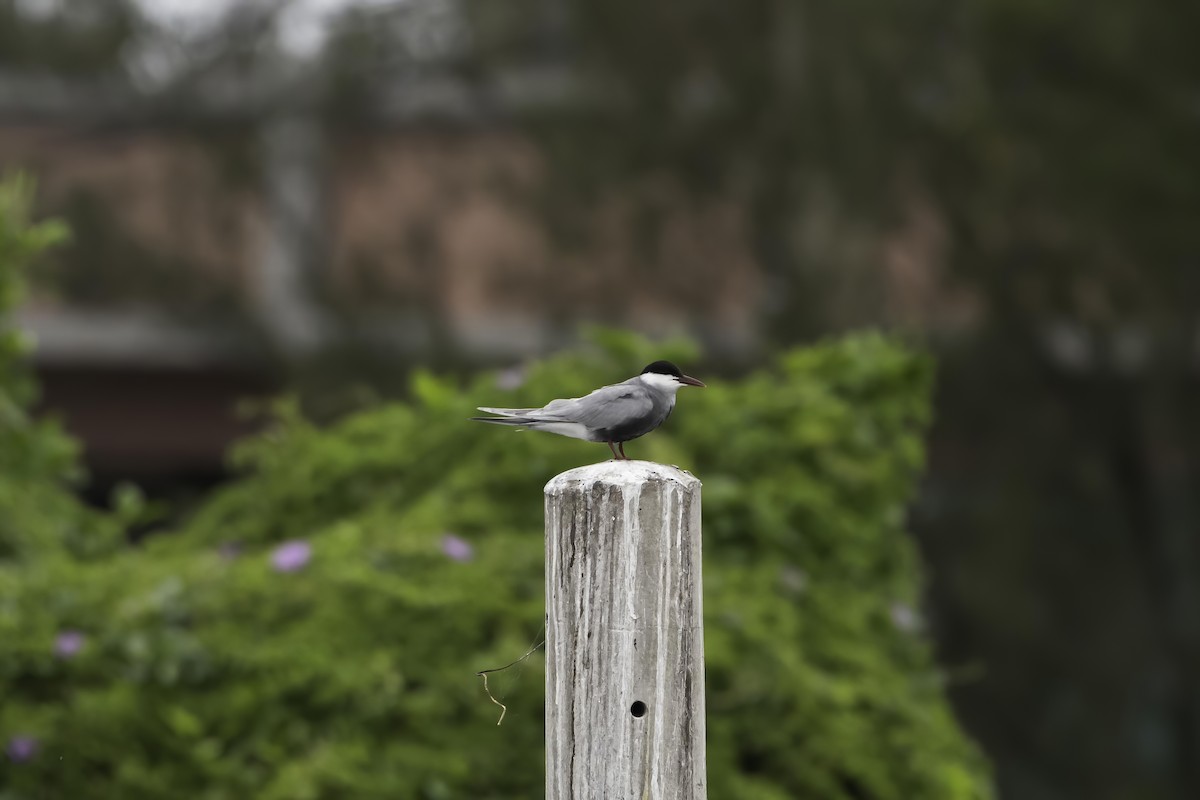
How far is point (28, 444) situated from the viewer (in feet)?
16.1

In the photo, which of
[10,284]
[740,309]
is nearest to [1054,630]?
[740,309]

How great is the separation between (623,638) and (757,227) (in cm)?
638

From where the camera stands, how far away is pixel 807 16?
315 inches

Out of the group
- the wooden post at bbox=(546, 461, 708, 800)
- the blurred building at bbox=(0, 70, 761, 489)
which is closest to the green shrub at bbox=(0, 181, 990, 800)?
the wooden post at bbox=(546, 461, 708, 800)

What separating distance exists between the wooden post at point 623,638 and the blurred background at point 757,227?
16.0 ft

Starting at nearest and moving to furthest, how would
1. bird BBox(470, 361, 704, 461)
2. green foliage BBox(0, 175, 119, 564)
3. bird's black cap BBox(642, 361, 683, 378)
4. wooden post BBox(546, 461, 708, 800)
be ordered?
wooden post BBox(546, 461, 708, 800), bird BBox(470, 361, 704, 461), bird's black cap BBox(642, 361, 683, 378), green foliage BBox(0, 175, 119, 564)

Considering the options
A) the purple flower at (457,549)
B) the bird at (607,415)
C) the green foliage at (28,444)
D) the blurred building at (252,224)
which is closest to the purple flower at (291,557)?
the purple flower at (457,549)

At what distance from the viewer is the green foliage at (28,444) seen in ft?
15.8

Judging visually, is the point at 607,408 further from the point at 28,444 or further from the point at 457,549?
the point at 28,444

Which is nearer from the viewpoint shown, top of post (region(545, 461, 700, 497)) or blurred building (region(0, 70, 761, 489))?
top of post (region(545, 461, 700, 497))

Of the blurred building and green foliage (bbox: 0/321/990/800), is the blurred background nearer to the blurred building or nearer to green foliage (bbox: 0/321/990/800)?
the blurred building

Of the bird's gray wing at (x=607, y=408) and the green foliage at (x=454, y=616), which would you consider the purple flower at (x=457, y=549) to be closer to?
the green foliage at (x=454, y=616)

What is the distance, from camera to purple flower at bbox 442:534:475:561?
3885 millimetres

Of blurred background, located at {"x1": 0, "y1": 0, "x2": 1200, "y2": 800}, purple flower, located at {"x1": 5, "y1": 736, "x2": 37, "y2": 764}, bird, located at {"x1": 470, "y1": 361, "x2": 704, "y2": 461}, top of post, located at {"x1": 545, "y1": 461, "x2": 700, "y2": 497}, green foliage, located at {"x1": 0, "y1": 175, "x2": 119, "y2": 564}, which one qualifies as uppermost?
blurred background, located at {"x1": 0, "y1": 0, "x2": 1200, "y2": 800}
